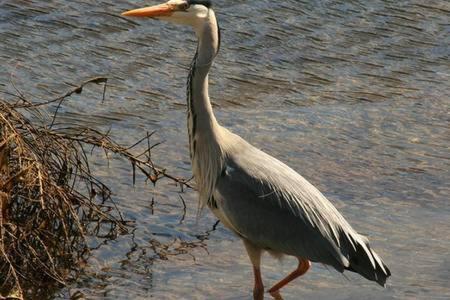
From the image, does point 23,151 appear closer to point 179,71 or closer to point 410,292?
point 410,292

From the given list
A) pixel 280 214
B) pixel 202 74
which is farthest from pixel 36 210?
pixel 280 214

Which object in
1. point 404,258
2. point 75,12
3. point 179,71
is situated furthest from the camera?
point 75,12

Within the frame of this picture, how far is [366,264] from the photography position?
609cm

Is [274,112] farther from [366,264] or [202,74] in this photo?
[366,264]

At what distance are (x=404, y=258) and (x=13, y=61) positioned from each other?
140 inches

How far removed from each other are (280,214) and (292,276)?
326 mm

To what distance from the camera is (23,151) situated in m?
5.83

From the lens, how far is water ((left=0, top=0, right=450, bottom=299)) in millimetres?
6535

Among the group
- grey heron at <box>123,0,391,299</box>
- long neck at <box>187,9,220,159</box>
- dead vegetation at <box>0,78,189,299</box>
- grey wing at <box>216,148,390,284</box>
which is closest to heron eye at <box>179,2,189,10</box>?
grey heron at <box>123,0,391,299</box>

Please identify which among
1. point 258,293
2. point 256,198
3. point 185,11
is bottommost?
point 258,293

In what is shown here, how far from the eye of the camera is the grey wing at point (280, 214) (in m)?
6.25

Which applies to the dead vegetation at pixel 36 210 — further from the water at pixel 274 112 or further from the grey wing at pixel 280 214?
the grey wing at pixel 280 214

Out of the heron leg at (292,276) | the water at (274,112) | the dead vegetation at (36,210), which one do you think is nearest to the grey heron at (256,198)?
the heron leg at (292,276)

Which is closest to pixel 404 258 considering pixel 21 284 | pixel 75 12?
pixel 21 284
